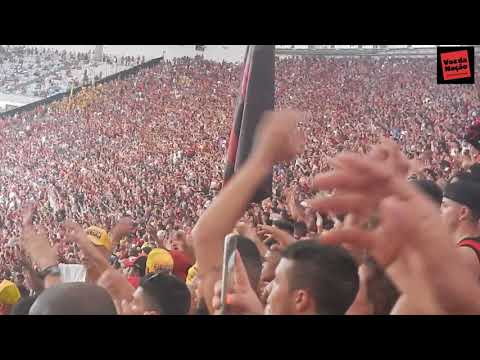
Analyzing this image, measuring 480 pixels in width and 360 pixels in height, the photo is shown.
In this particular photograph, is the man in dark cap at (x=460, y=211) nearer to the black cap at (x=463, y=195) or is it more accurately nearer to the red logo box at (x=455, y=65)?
the black cap at (x=463, y=195)

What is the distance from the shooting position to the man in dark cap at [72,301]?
4.60ft

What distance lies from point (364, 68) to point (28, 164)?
6.89 feet

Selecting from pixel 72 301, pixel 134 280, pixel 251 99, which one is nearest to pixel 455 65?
pixel 251 99

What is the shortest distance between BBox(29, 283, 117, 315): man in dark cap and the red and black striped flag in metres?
2.07

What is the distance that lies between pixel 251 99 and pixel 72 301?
2.48 metres

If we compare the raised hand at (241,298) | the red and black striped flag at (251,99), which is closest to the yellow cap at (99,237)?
the red and black striped flag at (251,99)

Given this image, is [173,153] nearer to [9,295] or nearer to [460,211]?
[9,295]

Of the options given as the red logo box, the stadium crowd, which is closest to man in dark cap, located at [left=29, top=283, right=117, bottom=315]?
the stadium crowd

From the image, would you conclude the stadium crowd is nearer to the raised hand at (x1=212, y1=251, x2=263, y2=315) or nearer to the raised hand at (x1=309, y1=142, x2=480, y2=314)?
the raised hand at (x1=212, y1=251, x2=263, y2=315)

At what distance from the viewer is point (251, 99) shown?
3.76 metres

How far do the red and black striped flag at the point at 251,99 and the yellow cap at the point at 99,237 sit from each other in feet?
2.72
